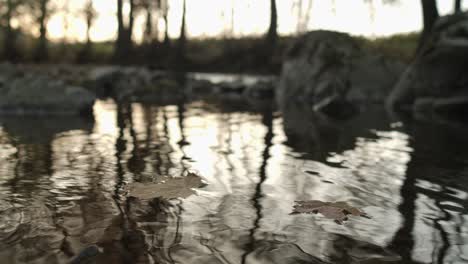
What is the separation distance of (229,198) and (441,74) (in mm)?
8890

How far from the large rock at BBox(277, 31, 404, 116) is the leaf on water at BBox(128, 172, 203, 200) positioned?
8.75 meters

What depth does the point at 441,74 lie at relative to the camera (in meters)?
9.73

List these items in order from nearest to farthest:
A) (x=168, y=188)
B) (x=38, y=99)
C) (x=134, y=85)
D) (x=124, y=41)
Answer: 1. (x=168, y=188)
2. (x=38, y=99)
3. (x=134, y=85)
4. (x=124, y=41)

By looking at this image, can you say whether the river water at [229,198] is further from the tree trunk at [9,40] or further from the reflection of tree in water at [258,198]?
the tree trunk at [9,40]

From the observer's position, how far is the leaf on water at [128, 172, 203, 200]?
95.0 inches

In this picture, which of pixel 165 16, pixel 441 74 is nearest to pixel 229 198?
pixel 441 74

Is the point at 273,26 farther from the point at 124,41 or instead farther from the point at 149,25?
the point at 149,25

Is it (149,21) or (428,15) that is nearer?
(428,15)

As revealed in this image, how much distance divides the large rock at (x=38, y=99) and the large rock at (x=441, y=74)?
6.83m

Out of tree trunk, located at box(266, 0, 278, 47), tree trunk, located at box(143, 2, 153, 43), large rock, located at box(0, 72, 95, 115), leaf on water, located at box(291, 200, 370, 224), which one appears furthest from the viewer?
tree trunk, located at box(143, 2, 153, 43)

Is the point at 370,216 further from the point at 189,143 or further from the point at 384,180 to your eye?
the point at 189,143

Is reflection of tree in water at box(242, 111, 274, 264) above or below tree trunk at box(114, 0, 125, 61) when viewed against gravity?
below

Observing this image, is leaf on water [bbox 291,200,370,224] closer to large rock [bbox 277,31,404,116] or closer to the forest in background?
large rock [bbox 277,31,404,116]

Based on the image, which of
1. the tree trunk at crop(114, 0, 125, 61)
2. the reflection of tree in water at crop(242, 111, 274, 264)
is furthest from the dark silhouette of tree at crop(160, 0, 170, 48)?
the reflection of tree in water at crop(242, 111, 274, 264)
